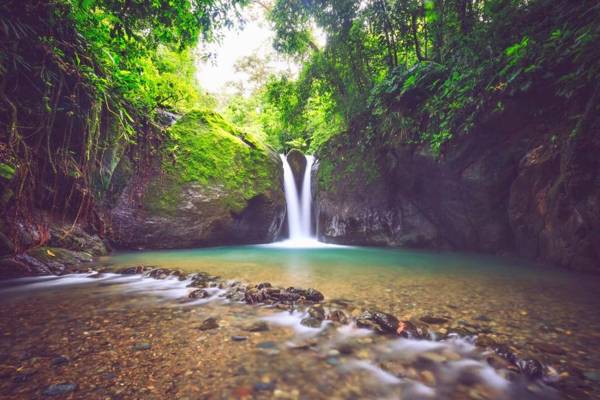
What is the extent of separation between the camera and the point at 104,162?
211 inches

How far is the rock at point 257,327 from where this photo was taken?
203 centimetres

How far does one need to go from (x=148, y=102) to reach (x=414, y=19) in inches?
269

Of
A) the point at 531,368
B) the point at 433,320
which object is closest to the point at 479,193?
the point at 433,320

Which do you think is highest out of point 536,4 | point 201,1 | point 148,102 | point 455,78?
point 536,4

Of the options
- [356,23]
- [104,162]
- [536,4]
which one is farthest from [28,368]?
[356,23]

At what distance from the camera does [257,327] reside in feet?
6.81

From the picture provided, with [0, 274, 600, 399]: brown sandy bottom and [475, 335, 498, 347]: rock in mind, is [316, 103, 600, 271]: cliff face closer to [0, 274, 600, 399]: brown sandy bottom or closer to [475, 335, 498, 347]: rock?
[0, 274, 600, 399]: brown sandy bottom

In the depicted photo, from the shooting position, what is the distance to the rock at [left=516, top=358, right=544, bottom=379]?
1.48m

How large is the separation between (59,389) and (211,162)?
22.9 ft

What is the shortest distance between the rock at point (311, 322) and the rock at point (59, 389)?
1403 mm

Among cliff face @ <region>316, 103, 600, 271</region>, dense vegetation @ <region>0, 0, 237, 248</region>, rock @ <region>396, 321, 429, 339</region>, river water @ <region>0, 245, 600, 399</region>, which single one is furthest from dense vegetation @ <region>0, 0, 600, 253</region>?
rock @ <region>396, 321, 429, 339</region>

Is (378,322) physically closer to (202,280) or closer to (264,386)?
(264,386)

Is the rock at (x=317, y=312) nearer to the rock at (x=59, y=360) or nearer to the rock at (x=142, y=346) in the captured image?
the rock at (x=142, y=346)

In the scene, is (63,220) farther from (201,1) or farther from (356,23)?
(356,23)
